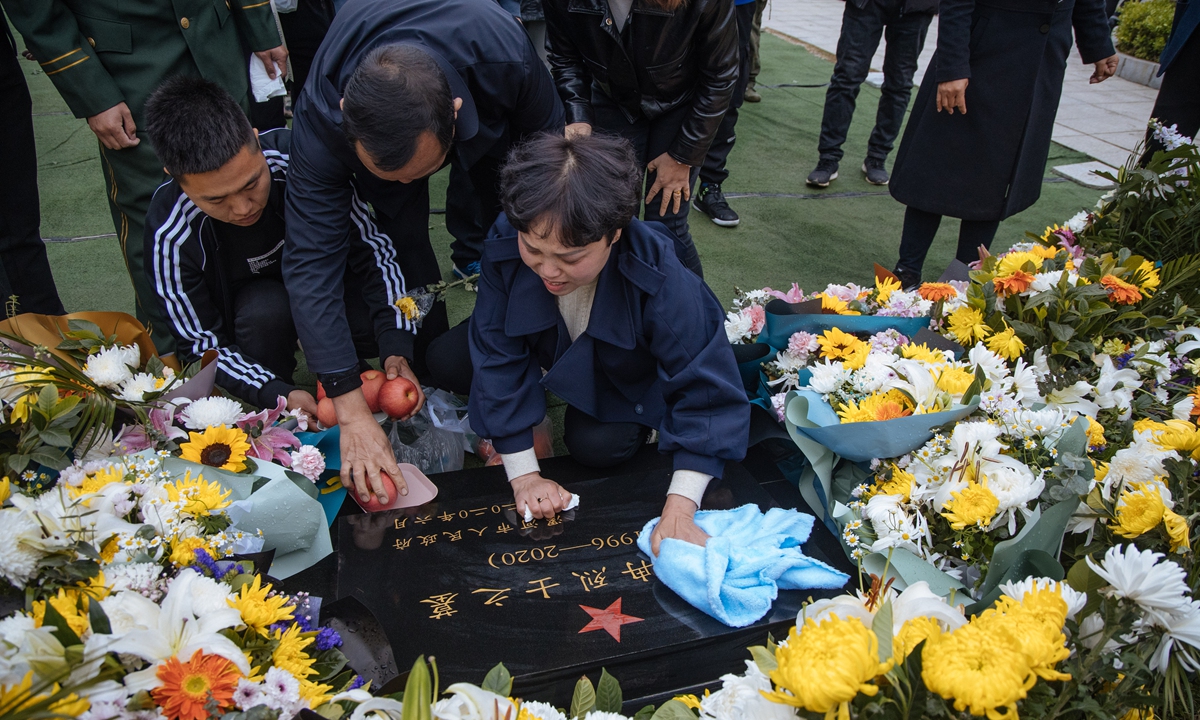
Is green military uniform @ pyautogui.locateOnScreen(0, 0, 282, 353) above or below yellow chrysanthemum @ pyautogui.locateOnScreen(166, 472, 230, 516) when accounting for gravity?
above

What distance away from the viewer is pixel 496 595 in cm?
166

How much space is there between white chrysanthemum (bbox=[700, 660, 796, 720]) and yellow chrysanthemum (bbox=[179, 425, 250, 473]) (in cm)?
106

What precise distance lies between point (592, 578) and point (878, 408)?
0.73 m

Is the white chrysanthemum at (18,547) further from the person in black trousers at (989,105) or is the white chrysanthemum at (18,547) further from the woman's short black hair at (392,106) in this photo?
the person in black trousers at (989,105)

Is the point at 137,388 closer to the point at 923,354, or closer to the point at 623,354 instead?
the point at 623,354

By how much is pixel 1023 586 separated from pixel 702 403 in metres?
0.79

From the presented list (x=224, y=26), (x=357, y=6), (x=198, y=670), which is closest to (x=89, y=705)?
(x=198, y=670)

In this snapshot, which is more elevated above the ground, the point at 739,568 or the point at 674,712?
the point at 674,712

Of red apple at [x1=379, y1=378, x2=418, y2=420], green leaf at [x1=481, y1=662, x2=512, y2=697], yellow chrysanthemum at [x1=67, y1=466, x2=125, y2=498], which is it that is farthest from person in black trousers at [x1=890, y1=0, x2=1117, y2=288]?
yellow chrysanthemum at [x1=67, y1=466, x2=125, y2=498]

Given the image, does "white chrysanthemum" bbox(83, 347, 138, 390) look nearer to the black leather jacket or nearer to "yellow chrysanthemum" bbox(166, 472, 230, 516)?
"yellow chrysanthemum" bbox(166, 472, 230, 516)

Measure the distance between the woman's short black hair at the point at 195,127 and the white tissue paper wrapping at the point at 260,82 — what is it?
2.37 ft

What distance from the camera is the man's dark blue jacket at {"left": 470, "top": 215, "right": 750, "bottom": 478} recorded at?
1792 millimetres

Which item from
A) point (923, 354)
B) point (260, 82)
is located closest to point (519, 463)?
point (923, 354)

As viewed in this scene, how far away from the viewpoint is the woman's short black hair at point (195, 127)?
1.82 m
